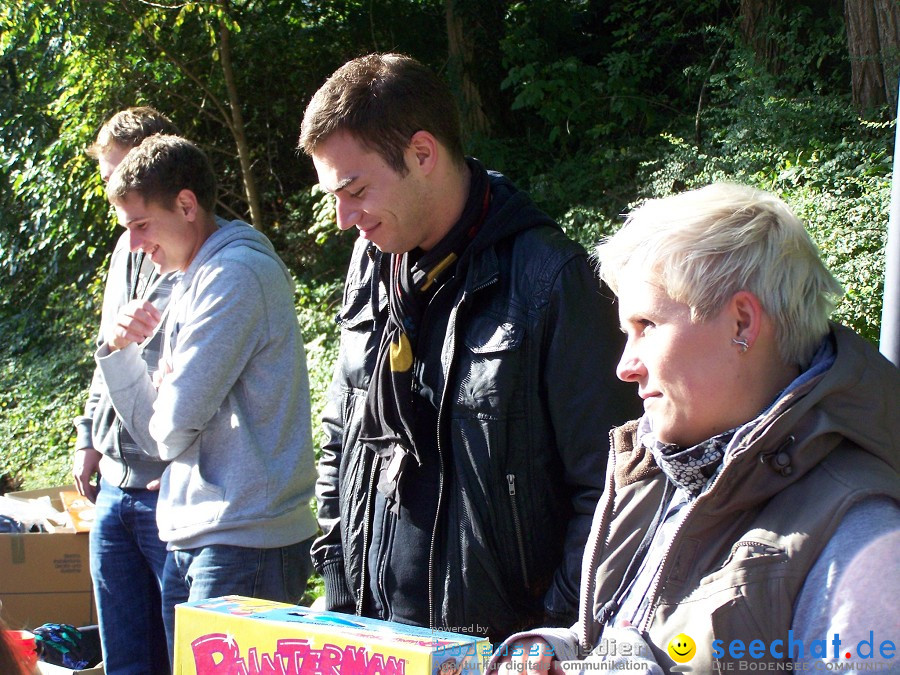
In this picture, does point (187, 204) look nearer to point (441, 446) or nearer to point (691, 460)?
point (441, 446)

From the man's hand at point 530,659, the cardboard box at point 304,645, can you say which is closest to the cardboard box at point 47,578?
the cardboard box at point 304,645

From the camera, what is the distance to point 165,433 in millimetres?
2555

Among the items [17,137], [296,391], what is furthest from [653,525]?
[17,137]

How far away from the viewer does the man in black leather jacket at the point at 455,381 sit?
1.95 metres

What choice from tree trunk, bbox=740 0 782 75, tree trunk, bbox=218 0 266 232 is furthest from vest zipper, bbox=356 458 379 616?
tree trunk, bbox=218 0 266 232

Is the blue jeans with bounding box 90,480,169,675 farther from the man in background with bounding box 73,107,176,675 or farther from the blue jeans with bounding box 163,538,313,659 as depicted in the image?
the blue jeans with bounding box 163,538,313,659

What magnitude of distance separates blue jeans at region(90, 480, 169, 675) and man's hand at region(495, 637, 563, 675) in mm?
1656

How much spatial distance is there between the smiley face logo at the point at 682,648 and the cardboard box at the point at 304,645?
0.34 metres

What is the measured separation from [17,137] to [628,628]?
30.9 ft

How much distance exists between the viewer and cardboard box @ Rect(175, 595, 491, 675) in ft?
4.85

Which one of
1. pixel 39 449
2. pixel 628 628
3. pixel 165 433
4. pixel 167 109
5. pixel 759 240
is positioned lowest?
pixel 39 449

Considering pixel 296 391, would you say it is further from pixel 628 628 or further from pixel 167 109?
pixel 167 109

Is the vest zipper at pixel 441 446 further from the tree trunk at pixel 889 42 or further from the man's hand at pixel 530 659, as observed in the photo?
the tree trunk at pixel 889 42

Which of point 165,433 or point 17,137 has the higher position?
point 17,137
